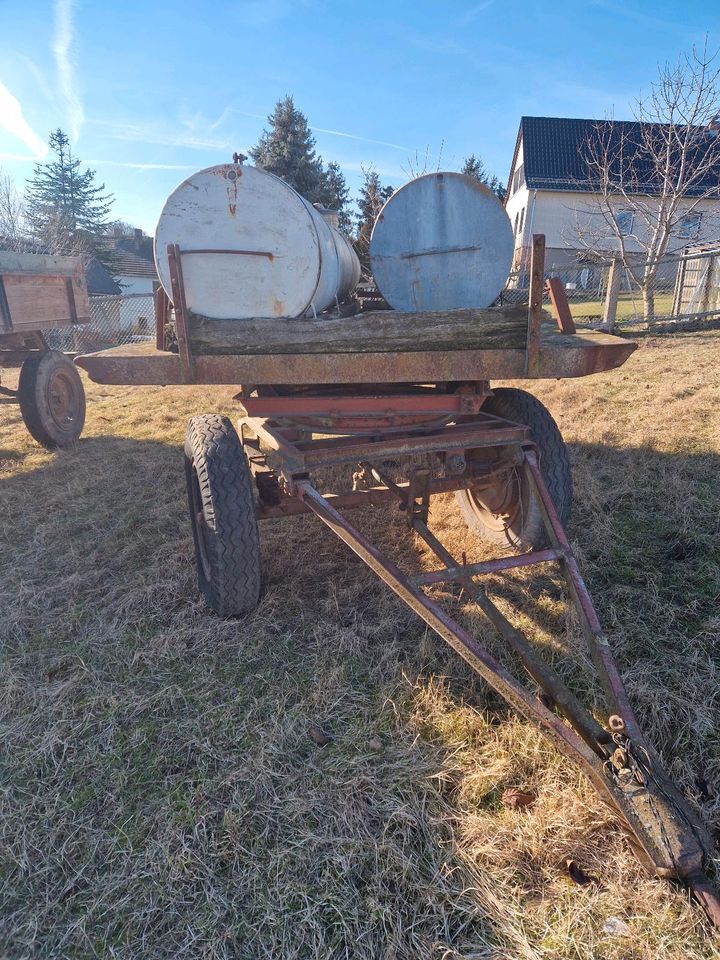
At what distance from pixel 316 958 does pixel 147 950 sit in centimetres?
47

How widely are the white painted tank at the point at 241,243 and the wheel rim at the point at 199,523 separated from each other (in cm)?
94

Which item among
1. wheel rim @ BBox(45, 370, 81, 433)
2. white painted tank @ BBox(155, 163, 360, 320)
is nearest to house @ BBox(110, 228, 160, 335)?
wheel rim @ BBox(45, 370, 81, 433)

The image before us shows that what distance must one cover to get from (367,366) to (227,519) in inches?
39.0

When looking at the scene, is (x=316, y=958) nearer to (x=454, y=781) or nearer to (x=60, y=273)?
(x=454, y=781)

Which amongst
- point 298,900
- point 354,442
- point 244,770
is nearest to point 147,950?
point 298,900

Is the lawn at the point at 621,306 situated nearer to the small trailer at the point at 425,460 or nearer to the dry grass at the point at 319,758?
the dry grass at the point at 319,758

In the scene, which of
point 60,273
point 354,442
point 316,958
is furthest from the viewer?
point 60,273

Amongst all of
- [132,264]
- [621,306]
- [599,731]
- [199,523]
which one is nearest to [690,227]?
[621,306]

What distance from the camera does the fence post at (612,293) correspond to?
10547 mm

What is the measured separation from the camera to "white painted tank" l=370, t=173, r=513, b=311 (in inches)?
110

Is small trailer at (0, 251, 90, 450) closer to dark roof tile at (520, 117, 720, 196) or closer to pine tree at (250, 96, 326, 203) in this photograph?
pine tree at (250, 96, 326, 203)

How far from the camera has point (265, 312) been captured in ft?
8.96

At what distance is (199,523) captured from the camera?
118 inches

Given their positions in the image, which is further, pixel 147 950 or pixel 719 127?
pixel 719 127
